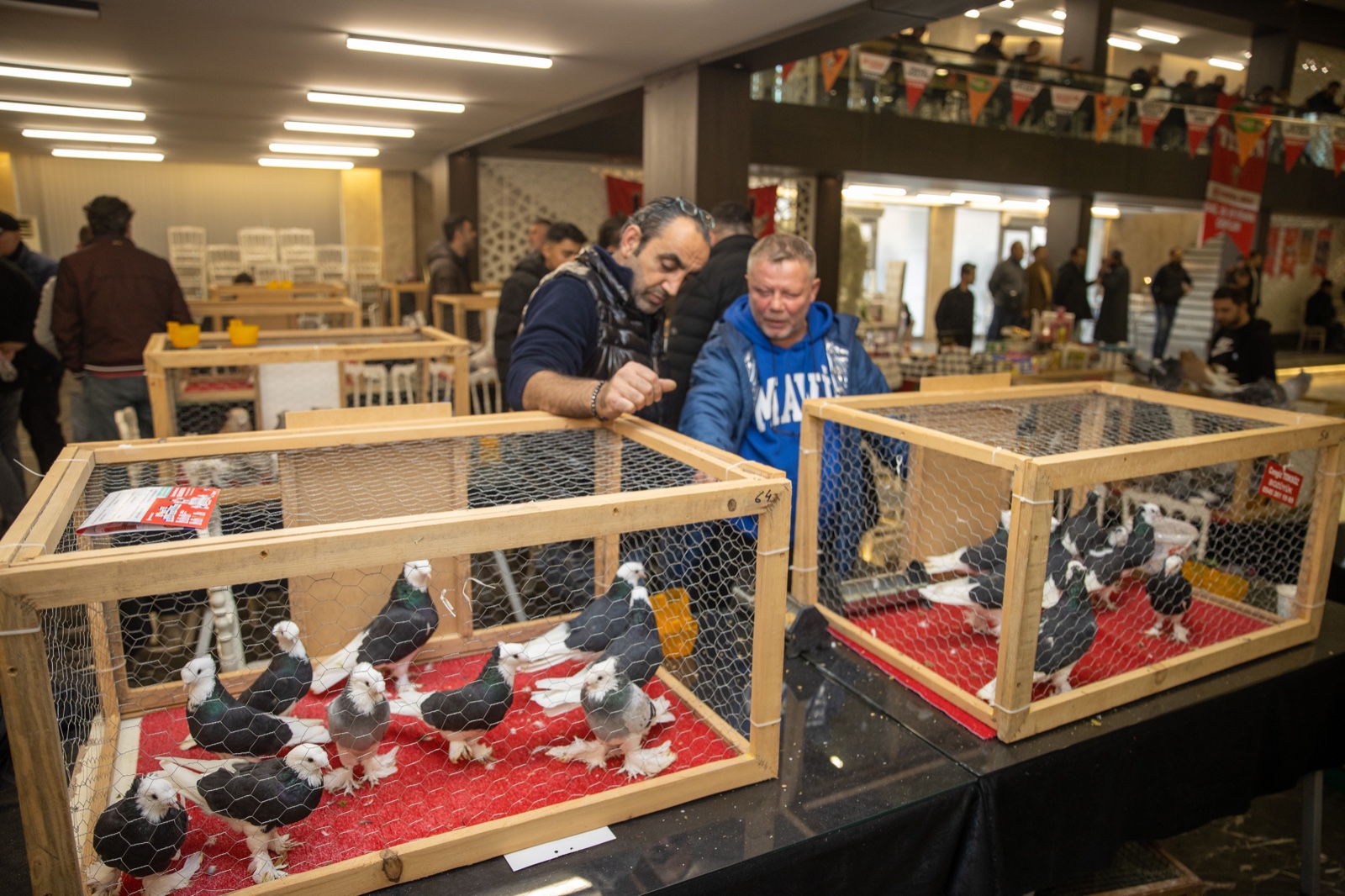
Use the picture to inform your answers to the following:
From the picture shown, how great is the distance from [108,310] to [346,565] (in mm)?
3966

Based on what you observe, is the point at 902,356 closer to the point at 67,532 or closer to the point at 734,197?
the point at 734,197

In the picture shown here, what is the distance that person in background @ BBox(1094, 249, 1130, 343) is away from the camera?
10.0m

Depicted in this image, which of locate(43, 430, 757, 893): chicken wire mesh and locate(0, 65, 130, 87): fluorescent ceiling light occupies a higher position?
locate(0, 65, 130, 87): fluorescent ceiling light

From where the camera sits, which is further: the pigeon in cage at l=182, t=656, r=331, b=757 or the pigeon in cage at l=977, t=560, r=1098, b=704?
the pigeon in cage at l=977, t=560, r=1098, b=704

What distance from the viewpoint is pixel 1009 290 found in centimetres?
958

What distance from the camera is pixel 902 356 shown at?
19.2 feet

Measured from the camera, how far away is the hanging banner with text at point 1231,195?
820 cm

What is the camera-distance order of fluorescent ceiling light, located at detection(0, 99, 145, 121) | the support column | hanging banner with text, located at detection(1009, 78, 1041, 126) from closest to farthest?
1. fluorescent ceiling light, located at detection(0, 99, 145, 121)
2. hanging banner with text, located at detection(1009, 78, 1041, 126)
3. the support column

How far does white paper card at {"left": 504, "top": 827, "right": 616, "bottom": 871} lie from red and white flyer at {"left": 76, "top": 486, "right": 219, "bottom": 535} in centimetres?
56

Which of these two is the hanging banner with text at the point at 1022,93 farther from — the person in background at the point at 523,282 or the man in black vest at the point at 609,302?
the man in black vest at the point at 609,302

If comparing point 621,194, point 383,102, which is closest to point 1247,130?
point 621,194

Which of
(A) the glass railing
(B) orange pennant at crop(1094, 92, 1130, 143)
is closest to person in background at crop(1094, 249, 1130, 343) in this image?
(A) the glass railing

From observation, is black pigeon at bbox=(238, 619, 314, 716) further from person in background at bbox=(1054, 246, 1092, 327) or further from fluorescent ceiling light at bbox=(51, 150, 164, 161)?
fluorescent ceiling light at bbox=(51, 150, 164, 161)

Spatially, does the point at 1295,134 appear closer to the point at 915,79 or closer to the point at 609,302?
the point at 915,79
